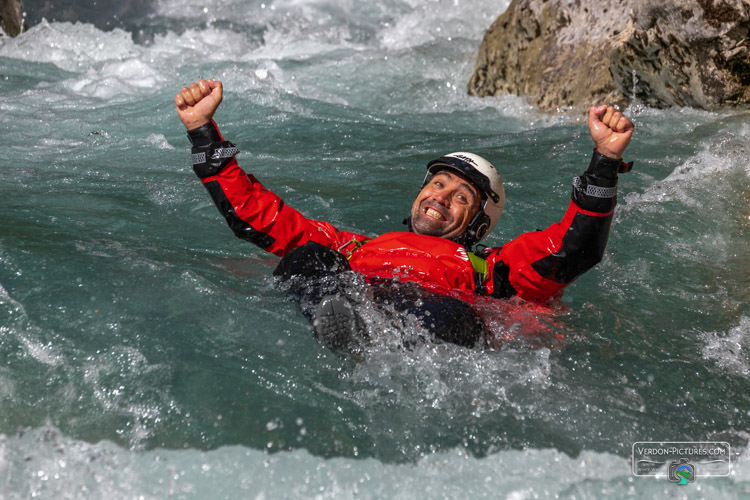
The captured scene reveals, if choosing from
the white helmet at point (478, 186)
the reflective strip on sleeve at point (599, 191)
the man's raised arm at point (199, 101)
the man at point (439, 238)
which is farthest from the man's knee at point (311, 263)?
the reflective strip on sleeve at point (599, 191)

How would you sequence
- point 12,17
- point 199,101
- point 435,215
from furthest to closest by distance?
1. point 12,17
2. point 435,215
3. point 199,101

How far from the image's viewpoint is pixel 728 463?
107 inches

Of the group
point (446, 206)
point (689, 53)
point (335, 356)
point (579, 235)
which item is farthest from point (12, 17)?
point (579, 235)

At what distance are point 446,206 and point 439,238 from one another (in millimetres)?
303

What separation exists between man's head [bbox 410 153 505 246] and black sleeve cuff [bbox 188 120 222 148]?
1194 mm

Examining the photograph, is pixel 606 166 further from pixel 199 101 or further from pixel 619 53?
pixel 619 53

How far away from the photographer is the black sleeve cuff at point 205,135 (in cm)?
384

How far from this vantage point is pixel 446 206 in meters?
4.28

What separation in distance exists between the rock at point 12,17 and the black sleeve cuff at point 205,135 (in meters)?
11.5

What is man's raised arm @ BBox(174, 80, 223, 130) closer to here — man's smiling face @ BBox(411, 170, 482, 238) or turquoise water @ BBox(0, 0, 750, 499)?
turquoise water @ BBox(0, 0, 750, 499)

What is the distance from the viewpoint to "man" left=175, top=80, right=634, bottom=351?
3.36 m

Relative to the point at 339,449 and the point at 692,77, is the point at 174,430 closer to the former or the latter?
the point at 339,449

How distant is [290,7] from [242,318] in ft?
45.9

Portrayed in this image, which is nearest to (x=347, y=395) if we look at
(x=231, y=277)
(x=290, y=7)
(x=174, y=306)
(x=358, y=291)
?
Answer: (x=358, y=291)
